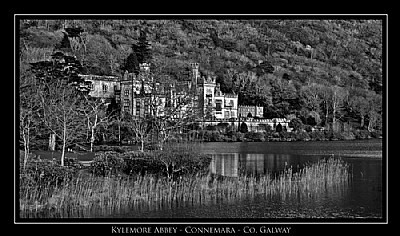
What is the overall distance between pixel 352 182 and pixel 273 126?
39310 mm

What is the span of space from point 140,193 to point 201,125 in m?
37.1

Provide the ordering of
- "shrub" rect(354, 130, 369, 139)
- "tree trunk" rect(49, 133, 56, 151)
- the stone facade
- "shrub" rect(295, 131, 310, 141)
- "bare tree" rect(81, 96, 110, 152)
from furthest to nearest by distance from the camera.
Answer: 1. "shrub" rect(354, 130, 369, 139)
2. "shrub" rect(295, 131, 310, 141)
3. the stone facade
4. "bare tree" rect(81, 96, 110, 152)
5. "tree trunk" rect(49, 133, 56, 151)

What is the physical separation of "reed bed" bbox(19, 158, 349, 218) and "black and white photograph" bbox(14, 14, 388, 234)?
0.06m

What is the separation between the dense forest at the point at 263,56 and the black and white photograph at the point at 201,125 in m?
0.37

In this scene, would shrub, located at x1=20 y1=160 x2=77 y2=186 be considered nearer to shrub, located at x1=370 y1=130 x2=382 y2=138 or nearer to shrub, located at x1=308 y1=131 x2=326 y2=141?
shrub, located at x1=308 y1=131 x2=326 y2=141

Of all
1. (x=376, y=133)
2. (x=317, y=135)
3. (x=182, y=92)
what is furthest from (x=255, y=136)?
(x=376, y=133)

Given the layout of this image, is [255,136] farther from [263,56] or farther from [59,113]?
[263,56]

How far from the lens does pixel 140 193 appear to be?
14.7 meters

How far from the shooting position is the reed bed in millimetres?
13133

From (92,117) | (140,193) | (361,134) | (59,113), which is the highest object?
(59,113)

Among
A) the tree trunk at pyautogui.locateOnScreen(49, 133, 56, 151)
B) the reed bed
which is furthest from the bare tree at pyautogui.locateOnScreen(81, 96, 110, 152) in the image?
→ the reed bed
